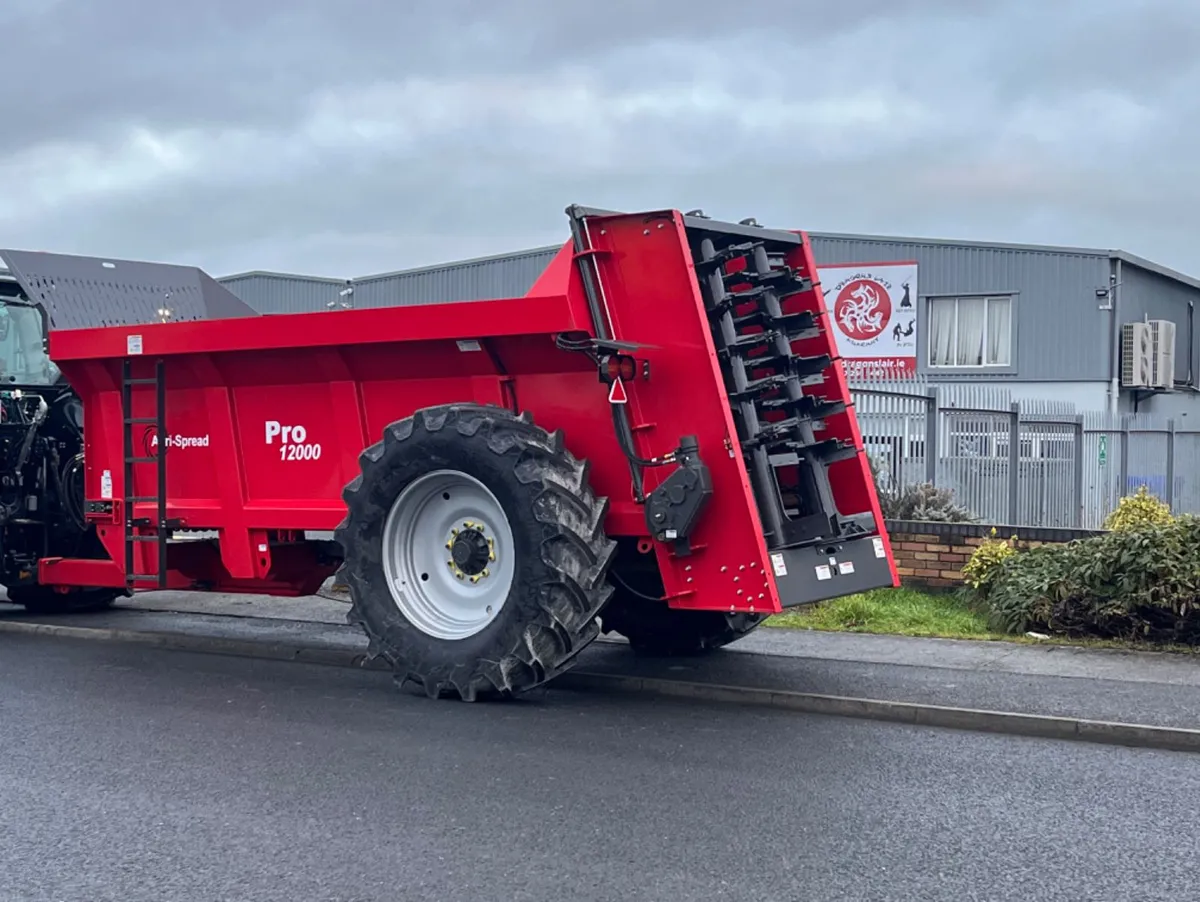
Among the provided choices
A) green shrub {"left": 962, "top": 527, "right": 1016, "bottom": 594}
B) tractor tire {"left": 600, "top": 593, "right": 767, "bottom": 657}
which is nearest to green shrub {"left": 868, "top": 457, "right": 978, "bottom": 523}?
green shrub {"left": 962, "top": 527, "right": 1016, "bottom": 594}

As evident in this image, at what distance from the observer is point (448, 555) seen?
8797 mm

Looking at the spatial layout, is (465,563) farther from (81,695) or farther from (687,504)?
(81,695)

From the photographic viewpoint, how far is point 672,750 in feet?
23.5

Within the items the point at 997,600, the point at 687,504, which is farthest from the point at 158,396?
the point at 997,600

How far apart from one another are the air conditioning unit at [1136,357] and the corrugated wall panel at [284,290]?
17680 mm

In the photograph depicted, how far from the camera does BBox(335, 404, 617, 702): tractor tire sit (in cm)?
803

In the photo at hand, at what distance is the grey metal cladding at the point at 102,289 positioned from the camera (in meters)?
11.4

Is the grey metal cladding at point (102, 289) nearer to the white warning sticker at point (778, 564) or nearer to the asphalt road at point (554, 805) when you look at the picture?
the asphalt road at point (554, 805)

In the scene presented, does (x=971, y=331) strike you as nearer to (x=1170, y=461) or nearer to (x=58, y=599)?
(x=1170, y=461)

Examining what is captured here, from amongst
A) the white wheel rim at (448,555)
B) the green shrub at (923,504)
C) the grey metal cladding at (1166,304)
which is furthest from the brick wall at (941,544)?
the grey metal cladding at (1166,304)

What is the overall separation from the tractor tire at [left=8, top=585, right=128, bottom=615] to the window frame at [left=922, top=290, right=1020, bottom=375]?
19.7 meters

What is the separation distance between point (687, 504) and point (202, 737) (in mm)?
2874

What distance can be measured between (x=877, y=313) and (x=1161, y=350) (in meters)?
5.49

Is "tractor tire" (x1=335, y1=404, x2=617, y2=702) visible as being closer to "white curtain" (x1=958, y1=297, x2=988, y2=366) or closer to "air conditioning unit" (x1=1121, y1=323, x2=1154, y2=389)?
"air conditioning unit" (x1=1121, y1=323, x2=1154, y2=389)
